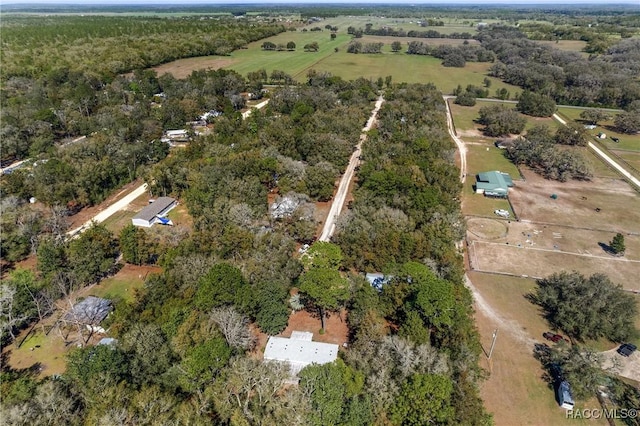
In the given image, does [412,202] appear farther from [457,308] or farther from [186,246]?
[186,246]

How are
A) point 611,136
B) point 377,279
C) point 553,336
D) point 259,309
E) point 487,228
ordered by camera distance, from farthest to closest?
point 611,136 → point 487,228 → point 377,279 → point 553,336 → point 259,309

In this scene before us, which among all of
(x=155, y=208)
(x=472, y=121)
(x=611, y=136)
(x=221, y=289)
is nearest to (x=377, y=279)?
(x=221, y=289)

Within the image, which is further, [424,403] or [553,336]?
[553,336]

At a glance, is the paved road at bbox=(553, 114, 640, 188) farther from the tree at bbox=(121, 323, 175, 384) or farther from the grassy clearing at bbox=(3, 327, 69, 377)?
the grassy clearing at bbox=(3, 327, 69, 377)

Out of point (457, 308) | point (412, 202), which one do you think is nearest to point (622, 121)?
point (412, 202)

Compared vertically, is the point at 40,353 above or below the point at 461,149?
above

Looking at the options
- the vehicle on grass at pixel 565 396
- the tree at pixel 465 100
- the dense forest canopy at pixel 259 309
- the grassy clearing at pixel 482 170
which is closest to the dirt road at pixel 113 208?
the dense forest canopy at pixel 259 309

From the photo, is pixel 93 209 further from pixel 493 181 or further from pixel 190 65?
pixel 190 65
